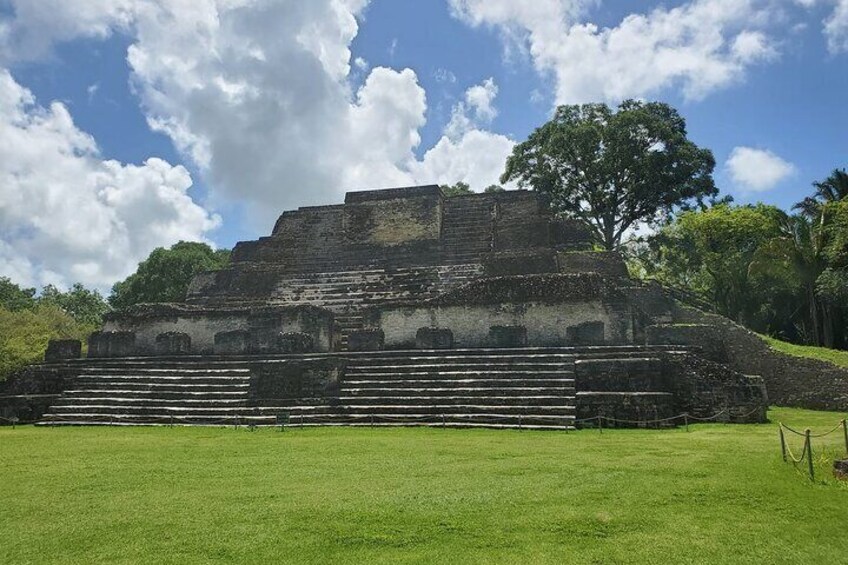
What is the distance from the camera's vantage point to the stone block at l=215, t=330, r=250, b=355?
14.0 meters

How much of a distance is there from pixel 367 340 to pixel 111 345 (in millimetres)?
6287

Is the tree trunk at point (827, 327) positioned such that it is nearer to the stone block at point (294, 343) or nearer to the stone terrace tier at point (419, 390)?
the stone terrace tier at point (419, 390)

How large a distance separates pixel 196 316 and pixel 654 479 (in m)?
12.0

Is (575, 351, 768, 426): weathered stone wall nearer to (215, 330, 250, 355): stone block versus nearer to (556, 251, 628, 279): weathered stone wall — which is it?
(556, 251, 628, 279): weathered stone wall

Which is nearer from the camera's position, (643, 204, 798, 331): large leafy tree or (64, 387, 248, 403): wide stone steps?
(64, 387, 248, 403): wide stone steps

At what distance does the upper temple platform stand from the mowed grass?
411 inches

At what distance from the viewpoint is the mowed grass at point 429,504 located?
3887mm


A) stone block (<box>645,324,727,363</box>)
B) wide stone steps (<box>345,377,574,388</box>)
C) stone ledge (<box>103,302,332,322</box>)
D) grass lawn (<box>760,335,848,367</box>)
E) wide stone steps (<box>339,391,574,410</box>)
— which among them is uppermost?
stone ledge (<box>103,302,332,322</box>)

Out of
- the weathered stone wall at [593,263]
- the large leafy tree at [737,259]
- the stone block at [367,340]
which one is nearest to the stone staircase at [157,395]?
the stone block at [367,340]

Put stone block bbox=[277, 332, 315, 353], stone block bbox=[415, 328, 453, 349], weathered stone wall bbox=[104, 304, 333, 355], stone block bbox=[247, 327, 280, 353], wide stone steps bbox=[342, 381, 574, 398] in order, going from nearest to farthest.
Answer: wide stone steps bbox=[342, 381, 574, 398]
stone block bbox=[415, 328, 453, 349]
stone block bbox=[277, 332, 315, 353]
stone block bbox=[247, 327, 280, 353]
weathered stone wall bbox=[104, 304, 333, 355]

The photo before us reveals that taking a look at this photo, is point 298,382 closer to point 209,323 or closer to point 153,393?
point 153,393

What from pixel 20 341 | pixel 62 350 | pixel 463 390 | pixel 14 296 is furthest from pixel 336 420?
pixel 14 296

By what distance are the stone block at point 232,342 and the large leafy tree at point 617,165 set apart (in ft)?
53.3

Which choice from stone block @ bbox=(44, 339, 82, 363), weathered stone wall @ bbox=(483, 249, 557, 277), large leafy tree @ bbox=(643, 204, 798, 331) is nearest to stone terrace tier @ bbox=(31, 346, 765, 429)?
stone block @ bbox=(44, 339, 82, 363)
